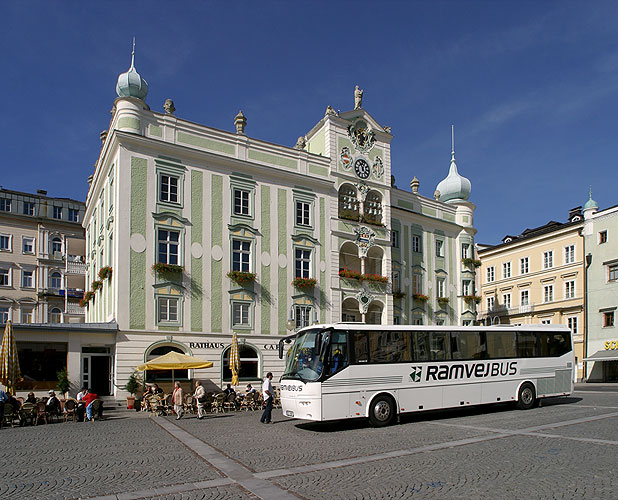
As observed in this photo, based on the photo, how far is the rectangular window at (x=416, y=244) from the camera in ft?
139

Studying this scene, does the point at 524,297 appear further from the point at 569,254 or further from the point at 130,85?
the point at 130,85

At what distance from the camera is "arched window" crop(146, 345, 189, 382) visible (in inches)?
1106

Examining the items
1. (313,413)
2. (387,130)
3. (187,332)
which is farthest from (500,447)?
(387,130)

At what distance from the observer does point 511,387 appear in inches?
838

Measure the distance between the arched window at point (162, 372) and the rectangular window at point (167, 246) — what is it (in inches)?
174

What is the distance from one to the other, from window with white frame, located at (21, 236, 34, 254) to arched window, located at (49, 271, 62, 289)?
9.94ft

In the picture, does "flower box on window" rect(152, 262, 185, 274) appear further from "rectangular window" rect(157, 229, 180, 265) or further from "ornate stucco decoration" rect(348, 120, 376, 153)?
"ornate stucco decoration" rect(348, 120, 376, 153)

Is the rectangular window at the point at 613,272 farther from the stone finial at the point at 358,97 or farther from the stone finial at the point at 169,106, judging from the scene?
the stone finial at the point at 169,106

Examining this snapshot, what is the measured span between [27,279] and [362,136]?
36831mm

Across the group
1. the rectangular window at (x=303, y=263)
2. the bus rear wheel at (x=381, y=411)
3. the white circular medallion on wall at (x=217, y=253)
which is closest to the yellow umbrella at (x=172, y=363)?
the white circular medallion on wall at (x=217, y=253)

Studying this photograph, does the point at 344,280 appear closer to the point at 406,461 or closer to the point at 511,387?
the point at 511,387

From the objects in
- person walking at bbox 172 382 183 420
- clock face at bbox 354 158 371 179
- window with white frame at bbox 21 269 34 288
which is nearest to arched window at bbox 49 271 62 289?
window with white frame at bbox 21 269 34 288

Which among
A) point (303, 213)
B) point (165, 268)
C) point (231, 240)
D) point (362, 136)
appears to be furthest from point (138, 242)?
point (362, 136)

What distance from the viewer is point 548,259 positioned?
54750mm
